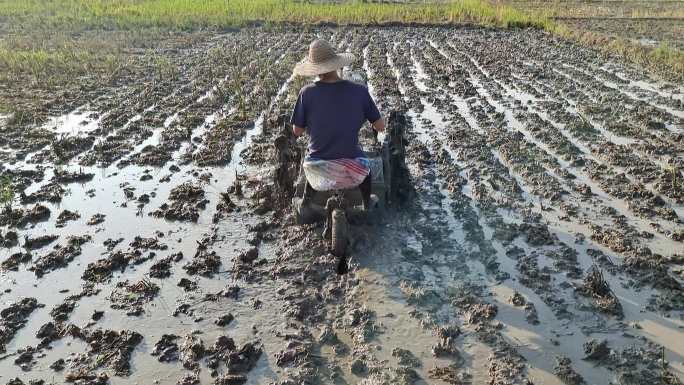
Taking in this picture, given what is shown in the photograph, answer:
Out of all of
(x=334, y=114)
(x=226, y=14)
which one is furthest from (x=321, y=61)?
(x=226, y=14)

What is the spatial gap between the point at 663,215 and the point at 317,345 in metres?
3.62

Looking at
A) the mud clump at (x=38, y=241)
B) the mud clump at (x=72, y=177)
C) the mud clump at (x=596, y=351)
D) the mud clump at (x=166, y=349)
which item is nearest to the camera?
the mud clump at (x=596, y=351)

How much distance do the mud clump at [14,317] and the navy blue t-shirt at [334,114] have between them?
93.3 inches

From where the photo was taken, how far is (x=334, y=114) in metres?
4.48

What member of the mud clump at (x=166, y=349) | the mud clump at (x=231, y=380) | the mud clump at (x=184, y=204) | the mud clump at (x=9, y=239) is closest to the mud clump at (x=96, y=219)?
the mud clump at (x=184, y=204)

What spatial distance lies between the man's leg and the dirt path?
34cm

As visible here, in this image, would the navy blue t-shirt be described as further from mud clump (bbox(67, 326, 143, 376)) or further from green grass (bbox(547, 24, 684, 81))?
green grass (bbox(547, 24, 684, 81))

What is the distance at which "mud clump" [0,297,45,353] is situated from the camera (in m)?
3.96

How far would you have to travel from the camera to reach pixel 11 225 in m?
5.51

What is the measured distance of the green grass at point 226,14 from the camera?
19625mm

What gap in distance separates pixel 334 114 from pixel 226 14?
1794 cm

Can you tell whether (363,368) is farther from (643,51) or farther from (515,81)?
(643,51)

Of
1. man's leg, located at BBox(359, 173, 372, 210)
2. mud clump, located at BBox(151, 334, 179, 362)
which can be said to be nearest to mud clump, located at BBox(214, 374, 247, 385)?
mud clump, located at BBox(151, 334, 179, 362)

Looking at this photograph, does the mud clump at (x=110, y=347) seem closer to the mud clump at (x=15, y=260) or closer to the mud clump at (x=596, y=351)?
the mud clump at (x=15, y=260)
